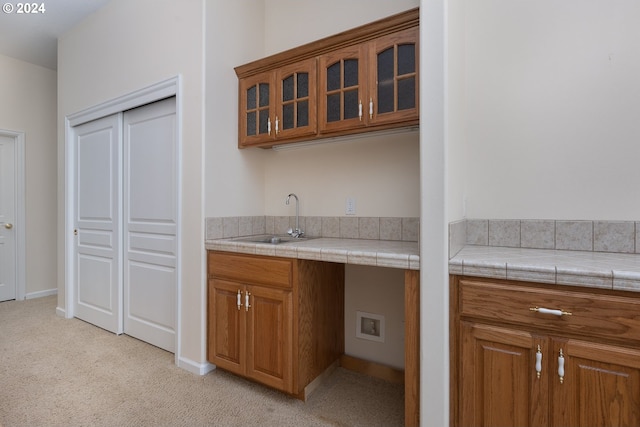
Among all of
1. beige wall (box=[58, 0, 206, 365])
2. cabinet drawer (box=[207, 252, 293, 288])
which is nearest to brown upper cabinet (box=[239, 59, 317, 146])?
beige wall (box=[58, 0, 206, 365])

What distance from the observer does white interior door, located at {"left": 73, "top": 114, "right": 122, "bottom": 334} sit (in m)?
2.81

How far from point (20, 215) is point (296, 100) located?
12.8 ft

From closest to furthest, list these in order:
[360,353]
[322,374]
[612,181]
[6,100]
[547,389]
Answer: [547,389] < [612,181] < [322,374] < [360,353] < [6,100]

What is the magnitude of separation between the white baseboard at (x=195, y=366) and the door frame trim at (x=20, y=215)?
3.03 meters

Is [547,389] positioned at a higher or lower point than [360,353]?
higher

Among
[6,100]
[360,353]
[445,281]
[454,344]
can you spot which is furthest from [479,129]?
[6,100]

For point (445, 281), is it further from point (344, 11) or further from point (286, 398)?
point (344, 11)

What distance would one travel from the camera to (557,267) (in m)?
1.16

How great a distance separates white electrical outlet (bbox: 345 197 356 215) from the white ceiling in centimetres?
275

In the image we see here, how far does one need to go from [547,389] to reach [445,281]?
1.67 ft

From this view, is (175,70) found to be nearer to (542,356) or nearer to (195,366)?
(195,366)

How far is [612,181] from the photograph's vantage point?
5.08ft

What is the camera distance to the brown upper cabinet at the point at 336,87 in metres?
1.68

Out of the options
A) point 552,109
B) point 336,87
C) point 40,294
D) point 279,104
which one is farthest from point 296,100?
point 40,294
